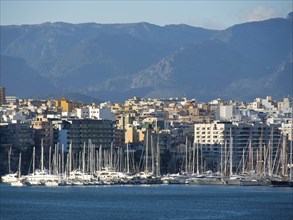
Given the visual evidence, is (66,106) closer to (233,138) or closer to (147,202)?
(233,138)

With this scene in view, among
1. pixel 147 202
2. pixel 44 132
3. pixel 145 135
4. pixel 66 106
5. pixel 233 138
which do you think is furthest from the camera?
pixel 66 106

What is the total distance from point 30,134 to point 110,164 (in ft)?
44.8

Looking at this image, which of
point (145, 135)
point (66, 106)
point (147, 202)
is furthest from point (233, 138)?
point (147, 202)

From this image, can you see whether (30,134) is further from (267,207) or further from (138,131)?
(267,207)

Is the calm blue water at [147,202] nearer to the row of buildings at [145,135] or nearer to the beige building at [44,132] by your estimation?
the row of buildings at [145,135]

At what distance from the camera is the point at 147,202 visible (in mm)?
84062

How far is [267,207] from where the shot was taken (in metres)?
79.2

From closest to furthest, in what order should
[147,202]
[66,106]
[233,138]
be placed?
[147,202]
[233,138]
[66,106]

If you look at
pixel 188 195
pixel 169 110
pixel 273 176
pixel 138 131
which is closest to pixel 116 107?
pixel 169 110

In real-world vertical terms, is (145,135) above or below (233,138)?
above

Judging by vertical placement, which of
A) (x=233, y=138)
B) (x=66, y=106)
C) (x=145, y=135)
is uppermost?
(x=66, y=106)

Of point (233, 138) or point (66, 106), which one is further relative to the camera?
Answer: point (66, 106)

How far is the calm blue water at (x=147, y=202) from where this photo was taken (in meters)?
71.7

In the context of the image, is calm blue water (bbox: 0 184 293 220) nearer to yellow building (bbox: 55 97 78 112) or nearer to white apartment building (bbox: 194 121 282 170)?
white apartment building (bbox: 194 121 282 170)
